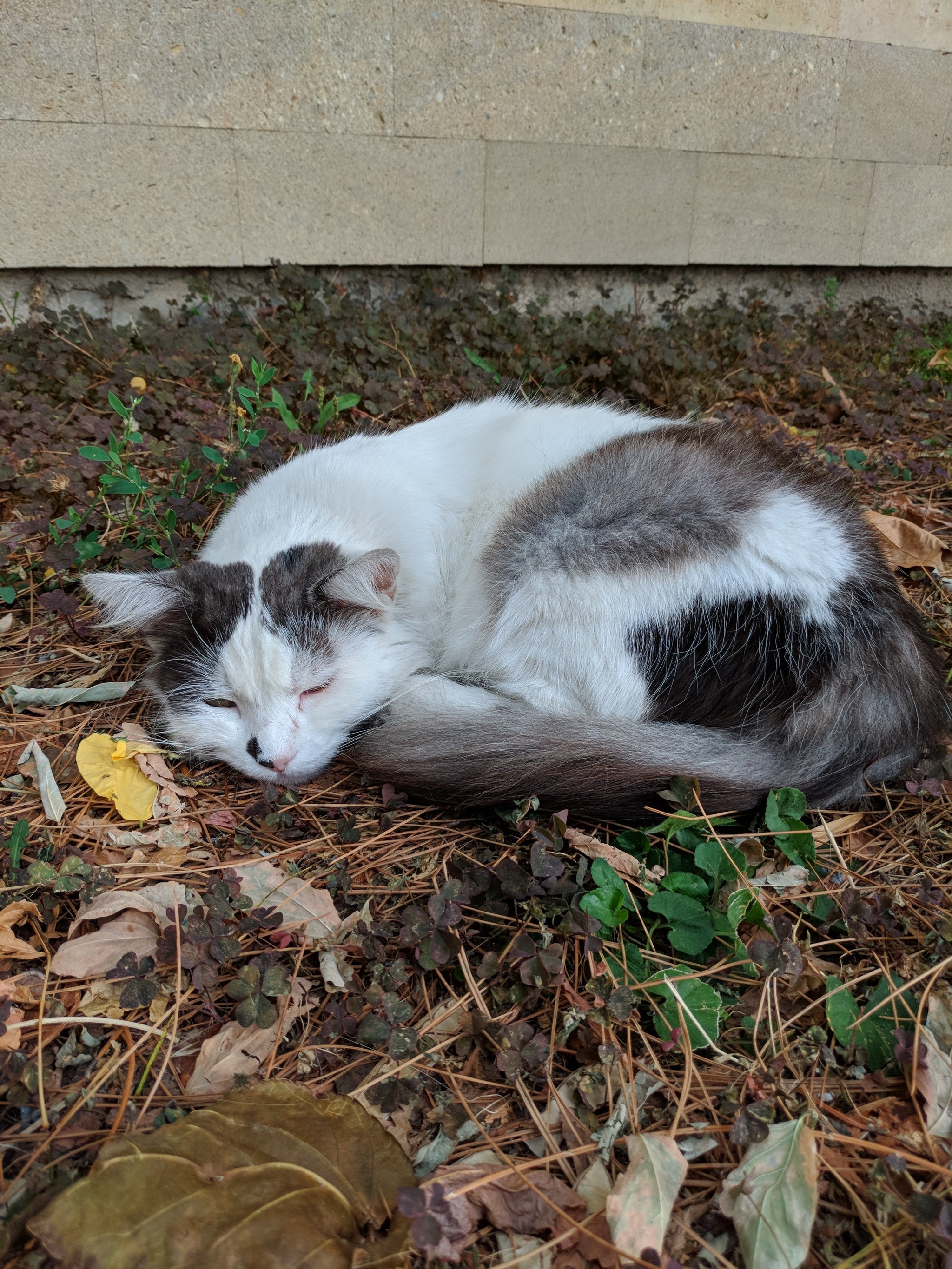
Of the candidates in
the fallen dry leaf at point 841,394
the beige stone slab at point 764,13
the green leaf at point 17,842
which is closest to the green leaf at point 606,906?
the green leaf at point 17,842

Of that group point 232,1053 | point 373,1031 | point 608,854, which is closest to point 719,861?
point 608,854

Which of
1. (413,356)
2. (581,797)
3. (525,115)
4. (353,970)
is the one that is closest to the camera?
(353,970)

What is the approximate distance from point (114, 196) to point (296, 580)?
330 cm

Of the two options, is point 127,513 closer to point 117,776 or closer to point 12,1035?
point 117,776

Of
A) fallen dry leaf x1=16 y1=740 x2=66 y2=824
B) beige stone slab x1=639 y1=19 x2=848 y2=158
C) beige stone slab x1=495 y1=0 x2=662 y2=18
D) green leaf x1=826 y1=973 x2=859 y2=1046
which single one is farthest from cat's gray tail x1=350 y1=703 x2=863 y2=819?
beige stone slab x1=639 y1=19 x2=848 y2=158

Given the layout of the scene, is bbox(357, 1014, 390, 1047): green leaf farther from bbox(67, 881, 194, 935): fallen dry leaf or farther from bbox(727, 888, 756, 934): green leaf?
bbox(727, 888, 756, 934): green leaf

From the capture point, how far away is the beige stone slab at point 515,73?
4281mm

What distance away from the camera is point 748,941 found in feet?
5.21

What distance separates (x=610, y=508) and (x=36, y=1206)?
5.73 feet

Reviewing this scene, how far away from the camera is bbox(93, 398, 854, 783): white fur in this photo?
6.31 ft

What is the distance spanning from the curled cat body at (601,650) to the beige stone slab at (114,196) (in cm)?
297

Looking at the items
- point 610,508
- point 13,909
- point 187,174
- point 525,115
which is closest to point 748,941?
point 610,508

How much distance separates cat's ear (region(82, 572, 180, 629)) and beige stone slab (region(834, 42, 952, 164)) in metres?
5.82

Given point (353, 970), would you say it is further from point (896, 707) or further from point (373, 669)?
point (896, 707)
